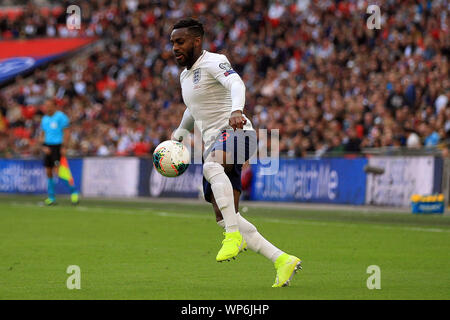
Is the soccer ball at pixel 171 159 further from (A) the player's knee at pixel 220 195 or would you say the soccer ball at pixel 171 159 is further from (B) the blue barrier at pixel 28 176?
(B) the blue barrier at pixel 28 176

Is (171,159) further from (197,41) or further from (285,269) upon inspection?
(285,269)

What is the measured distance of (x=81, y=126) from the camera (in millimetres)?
33750

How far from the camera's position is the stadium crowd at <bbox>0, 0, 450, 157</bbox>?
891 inches

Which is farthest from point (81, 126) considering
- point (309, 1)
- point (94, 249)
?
point (94, 249)

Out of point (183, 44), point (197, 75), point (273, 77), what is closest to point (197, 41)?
point (183, 44)

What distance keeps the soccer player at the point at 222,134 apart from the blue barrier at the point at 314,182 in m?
13.5

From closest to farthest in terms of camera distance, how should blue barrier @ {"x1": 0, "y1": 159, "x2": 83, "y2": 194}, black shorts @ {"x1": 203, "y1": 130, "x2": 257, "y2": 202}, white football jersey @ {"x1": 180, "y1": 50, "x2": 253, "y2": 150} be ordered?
black shorts @ {"x1": 203, "y1": 130, "x2": 257, "y2": 202} < white football jersey @ {"x1": 180, "y1": 50, "x2": 253, "y2": 150} < blue barrier @ {"x1": 0, "y1": 159, "x2": 83, "y2": 194}

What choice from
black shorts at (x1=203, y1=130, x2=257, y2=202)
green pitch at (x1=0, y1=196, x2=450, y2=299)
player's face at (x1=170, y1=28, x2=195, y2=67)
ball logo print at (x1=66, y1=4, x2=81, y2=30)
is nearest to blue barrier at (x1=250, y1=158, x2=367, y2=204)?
green pitch at (x1=0, y1=196, x2=450, y2=299)

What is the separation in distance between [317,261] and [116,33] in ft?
93.8

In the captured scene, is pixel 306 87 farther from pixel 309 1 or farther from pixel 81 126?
pixel 81 126

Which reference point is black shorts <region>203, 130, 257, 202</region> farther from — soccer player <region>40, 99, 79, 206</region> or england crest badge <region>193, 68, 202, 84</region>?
soccer player <region>40, 99, 79, 206</region>

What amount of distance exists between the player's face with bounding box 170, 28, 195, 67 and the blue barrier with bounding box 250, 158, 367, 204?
545 inches

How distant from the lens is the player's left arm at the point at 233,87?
25.1 feet
